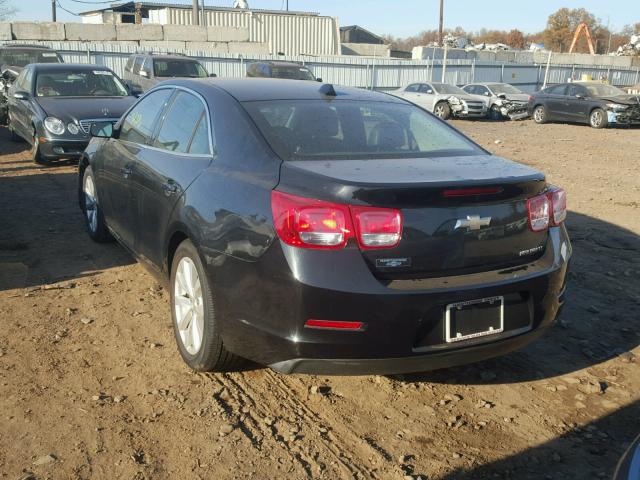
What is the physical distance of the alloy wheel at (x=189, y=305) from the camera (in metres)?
3.72

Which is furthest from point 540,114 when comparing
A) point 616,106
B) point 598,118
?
point 616,106

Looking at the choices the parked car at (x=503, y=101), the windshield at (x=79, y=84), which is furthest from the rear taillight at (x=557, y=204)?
the parked car at (x=503, y=101)

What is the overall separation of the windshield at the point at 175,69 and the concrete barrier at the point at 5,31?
1727 cm

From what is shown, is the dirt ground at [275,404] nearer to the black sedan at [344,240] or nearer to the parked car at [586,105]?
the black sedan at [344,240]

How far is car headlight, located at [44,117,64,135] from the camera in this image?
984cm

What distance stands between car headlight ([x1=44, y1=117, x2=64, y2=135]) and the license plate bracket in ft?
27.4

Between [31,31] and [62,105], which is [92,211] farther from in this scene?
[31,31]

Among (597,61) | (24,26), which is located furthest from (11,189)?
(597,61)

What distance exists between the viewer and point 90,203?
6.33 m

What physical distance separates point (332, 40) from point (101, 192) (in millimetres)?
42534

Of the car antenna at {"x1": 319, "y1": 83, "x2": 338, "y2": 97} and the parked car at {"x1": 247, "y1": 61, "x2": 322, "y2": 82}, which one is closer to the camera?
the car antenna at {"x1": 319, "y1": 83, "x2": 338, "y2": 97}

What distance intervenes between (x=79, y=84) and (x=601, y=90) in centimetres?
1847

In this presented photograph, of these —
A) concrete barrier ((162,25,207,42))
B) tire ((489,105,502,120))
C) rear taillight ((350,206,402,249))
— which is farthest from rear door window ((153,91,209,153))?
concrete barrier ((162,25,207,42))

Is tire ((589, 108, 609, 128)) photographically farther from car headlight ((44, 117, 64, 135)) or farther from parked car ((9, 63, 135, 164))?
car headlight ((44, 117, 64, 135))
